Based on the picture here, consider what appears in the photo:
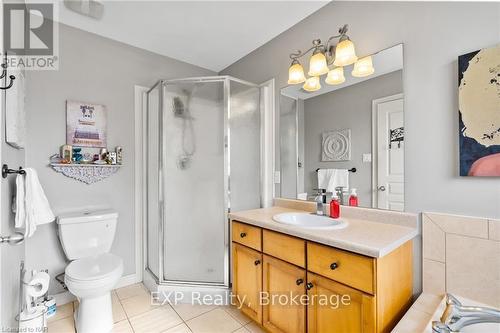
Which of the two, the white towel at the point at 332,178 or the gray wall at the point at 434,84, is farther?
the white towel at the point at 332,178

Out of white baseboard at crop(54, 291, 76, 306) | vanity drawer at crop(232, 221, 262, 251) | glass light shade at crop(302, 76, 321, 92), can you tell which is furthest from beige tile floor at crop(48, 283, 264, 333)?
glass light shade at crop(302, 76, 321, 92)

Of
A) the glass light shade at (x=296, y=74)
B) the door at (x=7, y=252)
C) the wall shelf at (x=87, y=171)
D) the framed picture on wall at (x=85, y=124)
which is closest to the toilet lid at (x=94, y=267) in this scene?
the door at (x=7, y=252)

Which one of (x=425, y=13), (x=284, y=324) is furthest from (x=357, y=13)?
(x=284, y=324)

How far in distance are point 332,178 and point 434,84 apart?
0.83 m

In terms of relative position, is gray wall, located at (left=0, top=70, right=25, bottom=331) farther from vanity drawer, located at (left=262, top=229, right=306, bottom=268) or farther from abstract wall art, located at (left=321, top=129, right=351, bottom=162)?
abstract wall art, located at (left=321, top=129, right=351, bottom=162)

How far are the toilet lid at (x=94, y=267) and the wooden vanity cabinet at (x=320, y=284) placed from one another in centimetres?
96

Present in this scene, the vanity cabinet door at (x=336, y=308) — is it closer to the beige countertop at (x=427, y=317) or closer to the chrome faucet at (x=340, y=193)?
the beige countertop at (x=427, y=317)

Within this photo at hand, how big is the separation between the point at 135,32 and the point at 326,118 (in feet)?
6.29

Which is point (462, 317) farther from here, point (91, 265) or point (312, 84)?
point (91, 265)

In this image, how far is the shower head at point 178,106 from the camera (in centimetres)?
217

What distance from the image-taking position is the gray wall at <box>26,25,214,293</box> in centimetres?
192

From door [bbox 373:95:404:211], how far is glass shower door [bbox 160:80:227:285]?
1227 millimetres

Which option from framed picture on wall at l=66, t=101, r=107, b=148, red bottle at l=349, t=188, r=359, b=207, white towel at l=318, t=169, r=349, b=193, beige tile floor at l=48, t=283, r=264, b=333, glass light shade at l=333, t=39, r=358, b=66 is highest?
glass light shade at l=333, t=39, r=358, b=66

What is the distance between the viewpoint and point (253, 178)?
88.8 inches
